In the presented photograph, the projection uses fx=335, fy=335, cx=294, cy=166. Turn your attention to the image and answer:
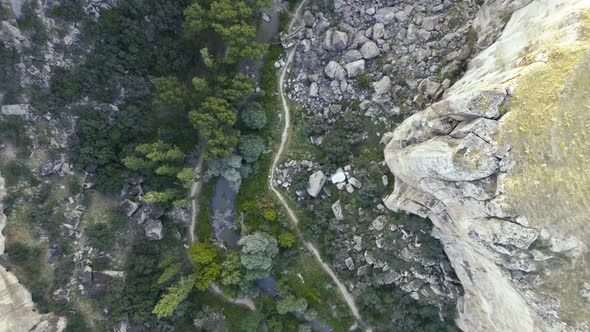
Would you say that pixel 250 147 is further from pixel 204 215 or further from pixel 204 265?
pixel 204 265

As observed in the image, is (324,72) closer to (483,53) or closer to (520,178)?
(483,53)

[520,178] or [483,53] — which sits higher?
[483,53]

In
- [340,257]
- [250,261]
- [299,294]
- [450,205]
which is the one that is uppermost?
[450,205]

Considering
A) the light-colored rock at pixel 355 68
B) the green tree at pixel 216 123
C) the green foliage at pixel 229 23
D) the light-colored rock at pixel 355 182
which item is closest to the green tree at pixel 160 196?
the green tree at pixel 216 123

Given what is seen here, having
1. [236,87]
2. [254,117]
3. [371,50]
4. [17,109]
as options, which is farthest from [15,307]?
[371,50]

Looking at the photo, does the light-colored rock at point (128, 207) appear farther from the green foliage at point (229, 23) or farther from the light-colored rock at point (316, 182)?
the light-colored rock at point (316, 182)

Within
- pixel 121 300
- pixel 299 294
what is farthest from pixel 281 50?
pixel 121 300
